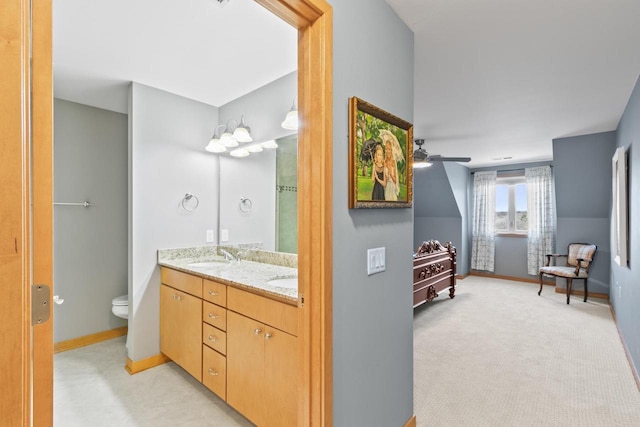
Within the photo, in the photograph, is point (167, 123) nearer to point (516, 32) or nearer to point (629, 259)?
point (516, 32)

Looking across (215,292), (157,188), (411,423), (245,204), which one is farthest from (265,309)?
(157,188)

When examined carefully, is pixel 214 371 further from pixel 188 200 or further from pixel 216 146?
pixel 216 146

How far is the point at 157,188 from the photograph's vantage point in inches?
113

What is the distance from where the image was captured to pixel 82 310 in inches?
125

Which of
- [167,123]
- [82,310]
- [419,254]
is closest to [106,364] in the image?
[82,310]

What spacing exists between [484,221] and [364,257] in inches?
251

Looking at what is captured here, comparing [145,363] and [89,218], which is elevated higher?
[89,218]

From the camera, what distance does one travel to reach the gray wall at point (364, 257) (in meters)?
1.33

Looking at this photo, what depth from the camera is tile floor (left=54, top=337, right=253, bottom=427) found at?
78.3 inches

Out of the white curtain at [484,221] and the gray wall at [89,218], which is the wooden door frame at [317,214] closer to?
the gray wall at [89,218]

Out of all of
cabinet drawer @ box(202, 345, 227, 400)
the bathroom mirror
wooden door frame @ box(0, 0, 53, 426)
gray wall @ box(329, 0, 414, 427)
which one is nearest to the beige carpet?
gray wall @ box(329, 0, 414, 427)

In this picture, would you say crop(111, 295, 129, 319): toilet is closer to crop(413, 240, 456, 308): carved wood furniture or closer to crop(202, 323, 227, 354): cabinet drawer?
crop(202, 323, 227, 354): cabinet drawer

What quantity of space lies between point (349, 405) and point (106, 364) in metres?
2.46

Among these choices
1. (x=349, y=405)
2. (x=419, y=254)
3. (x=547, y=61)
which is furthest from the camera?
(x=419, y=254)
